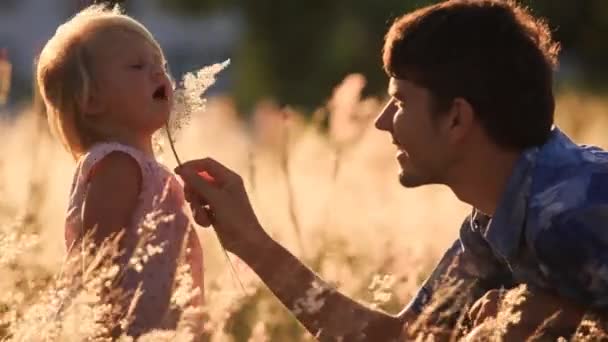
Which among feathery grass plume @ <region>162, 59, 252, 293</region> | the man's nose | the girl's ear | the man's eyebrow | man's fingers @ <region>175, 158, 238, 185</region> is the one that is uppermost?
the girl's ear

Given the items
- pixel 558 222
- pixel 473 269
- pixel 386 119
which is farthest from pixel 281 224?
pixel 558 222

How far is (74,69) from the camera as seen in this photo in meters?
4.02

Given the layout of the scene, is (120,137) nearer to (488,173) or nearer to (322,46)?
(488,173)

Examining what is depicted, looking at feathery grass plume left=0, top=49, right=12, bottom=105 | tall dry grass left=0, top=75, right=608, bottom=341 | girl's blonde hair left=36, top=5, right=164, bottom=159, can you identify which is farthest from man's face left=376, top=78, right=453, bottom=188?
feathery grass plume left=0, top=49, right=12, bottom=105

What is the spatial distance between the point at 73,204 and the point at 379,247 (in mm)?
1479

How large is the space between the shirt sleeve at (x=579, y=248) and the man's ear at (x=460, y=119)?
0.94ft

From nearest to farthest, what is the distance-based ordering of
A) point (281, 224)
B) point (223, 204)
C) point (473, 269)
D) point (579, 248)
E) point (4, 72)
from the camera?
point (579, 248) < point (223, 204) < point (473, 269) < point (4, 72) < point (281, 224)

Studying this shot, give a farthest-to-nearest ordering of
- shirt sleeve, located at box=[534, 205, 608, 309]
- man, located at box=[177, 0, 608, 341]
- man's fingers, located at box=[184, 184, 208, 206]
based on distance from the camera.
→ 1. man's fingers, located at box=[184, 184, 208, 206]
2. man, located at box=[177, 0, 608, 341]
3. shirt sleeve, located at box=[534, 205, 608, 309]

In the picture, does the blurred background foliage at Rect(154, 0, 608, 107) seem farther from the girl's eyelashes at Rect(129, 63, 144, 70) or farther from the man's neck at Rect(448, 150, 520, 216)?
the man's neck at Rect(448, 150, 520, 216)

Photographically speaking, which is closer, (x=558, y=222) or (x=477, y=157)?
(x=558, y=222)

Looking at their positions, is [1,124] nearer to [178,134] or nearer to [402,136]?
[178,134]

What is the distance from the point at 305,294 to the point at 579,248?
59cm

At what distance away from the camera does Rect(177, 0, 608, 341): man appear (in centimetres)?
346

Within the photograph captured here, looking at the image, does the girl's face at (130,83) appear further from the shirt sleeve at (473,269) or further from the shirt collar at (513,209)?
the shirt collar at (513,209)
